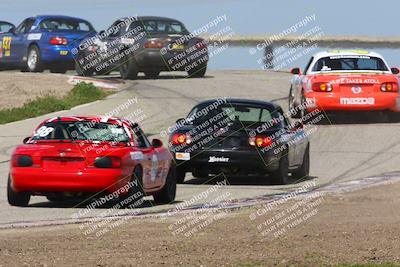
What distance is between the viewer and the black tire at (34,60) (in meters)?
32.8

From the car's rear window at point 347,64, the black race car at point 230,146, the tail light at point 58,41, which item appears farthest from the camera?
the tail light at point 58,41

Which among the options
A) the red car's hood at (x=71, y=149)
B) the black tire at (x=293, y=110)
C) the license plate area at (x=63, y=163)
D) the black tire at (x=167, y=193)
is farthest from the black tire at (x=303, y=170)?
the black tire at (x=293, y=110)

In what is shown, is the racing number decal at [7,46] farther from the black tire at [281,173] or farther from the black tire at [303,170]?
the black tire at [281,173]

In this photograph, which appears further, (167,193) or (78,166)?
(167,193)

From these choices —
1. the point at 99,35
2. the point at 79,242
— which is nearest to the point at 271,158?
the point at 79,242

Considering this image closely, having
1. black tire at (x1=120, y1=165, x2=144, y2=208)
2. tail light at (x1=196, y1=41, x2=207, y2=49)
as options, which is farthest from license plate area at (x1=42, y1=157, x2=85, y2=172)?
tail light at (x1=196, y1=41, x2=207, y2=49)

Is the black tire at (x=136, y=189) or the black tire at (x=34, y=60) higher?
the black tire at (x=136, y=189)

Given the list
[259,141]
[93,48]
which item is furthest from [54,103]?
[259,141]

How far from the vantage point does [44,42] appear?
32.4m

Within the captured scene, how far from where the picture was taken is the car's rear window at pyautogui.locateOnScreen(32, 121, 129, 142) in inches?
555

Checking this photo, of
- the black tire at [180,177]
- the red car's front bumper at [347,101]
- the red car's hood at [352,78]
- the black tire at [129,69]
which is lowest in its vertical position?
the black tire at [129,69]

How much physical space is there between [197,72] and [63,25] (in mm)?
3863

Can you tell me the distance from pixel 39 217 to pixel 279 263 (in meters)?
4.00

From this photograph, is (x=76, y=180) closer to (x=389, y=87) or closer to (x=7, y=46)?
(x=389, y=87)
